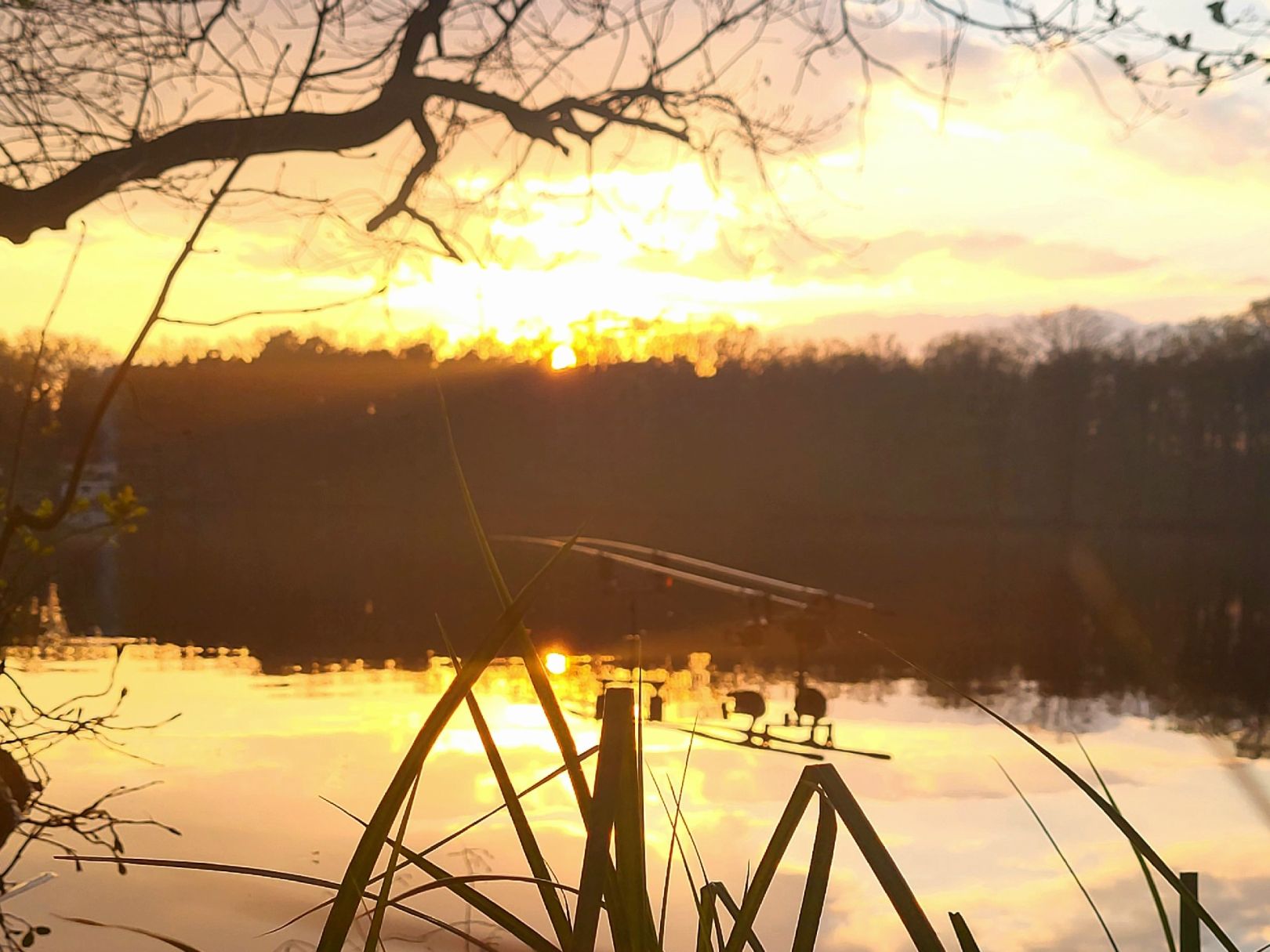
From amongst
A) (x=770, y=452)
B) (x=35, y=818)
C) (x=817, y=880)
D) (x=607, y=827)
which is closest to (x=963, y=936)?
(x=817, y=880)

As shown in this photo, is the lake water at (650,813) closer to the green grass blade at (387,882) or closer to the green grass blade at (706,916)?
the green grass blade at (706,916)

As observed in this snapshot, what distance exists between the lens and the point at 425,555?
88.9ft

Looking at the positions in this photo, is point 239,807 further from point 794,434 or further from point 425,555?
point 794,434

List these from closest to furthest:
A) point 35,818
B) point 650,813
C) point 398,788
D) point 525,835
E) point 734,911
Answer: point 398,788 → point 525,835 → point 734,911 → point 35,818 → point 650,813

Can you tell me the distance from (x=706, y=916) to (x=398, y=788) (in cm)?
23

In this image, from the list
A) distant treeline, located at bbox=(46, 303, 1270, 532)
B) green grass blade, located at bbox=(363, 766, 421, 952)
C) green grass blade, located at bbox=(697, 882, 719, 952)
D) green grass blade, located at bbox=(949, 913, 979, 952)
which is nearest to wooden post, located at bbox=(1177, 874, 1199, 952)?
green grass blade, located at bbox=(949, 913, 979, 952)

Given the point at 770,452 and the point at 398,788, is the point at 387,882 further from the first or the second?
the point at 770,452

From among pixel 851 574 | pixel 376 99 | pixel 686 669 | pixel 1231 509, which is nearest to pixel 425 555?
pixel 851 574

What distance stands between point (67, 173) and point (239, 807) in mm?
2843

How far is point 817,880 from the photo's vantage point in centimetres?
61

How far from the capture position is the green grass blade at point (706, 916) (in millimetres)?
670

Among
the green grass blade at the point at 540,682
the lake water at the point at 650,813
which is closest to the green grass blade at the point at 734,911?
the green grass blade at the point at 540,682

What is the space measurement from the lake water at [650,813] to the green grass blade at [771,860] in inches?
13.9

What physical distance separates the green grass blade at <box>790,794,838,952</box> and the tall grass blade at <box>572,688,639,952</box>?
83 millimetres
